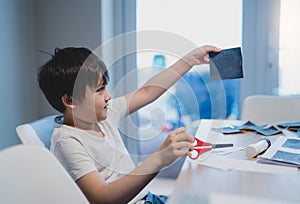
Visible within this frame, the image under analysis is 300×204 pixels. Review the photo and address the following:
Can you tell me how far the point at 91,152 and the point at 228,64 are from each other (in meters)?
0.52

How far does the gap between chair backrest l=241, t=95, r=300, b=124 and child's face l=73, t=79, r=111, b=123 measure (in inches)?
35.9

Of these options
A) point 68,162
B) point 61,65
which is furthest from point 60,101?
point 68,162

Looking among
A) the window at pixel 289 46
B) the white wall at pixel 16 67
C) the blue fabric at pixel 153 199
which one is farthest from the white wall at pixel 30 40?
the blue fabric at pixel 153 199

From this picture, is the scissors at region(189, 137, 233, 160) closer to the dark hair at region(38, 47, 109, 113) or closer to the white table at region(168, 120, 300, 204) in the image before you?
the white table at region(168, 120, 300, 204)

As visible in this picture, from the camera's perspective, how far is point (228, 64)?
115 centimetres

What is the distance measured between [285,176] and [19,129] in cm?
77

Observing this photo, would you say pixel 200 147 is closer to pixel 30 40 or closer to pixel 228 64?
pixel 228 64

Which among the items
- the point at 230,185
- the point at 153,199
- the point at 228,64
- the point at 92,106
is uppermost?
the point at 228,64

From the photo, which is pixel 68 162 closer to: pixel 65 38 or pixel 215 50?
pixel 215 50

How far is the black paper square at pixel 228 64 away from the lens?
115 cm

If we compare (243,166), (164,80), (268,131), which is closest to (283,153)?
(243,166)

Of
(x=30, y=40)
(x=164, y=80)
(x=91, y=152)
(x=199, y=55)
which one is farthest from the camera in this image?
(x=30, y=40)

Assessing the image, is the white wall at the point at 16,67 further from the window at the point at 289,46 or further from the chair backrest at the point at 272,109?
the window at the point at 289,46

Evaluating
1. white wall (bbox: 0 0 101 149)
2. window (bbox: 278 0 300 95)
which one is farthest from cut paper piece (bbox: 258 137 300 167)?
white wall (bbox: 0 0 101 149)
